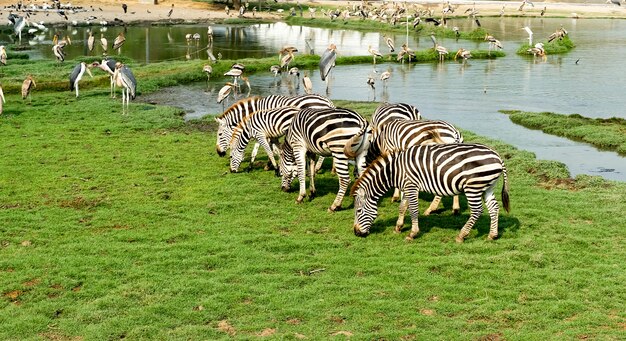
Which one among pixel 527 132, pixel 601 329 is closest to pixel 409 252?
pixel 601 329

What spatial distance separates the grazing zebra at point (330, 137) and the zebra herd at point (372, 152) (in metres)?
0.02

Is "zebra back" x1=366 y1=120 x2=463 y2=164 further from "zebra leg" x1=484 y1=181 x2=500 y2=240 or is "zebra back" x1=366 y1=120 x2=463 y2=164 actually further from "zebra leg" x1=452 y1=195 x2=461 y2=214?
"zebra leg" x1=484 y1=181 x2=500 y2=240

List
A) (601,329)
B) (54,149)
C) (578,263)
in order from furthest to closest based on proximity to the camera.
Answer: (54,149) → (578,263) → (601,329)

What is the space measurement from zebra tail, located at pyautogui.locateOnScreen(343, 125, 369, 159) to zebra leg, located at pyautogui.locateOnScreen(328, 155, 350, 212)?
184 millimetres

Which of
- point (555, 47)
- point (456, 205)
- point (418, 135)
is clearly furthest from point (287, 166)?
point (555, 47)

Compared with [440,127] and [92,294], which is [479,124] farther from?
[92,294]

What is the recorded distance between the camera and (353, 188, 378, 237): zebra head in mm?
11820

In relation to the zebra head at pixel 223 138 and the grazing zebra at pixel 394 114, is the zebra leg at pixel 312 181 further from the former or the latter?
the zebra head at pixel 223 138

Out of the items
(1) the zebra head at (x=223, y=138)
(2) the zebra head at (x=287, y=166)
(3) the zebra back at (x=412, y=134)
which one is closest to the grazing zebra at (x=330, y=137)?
(2) the zebra head at (x=287, y=166)

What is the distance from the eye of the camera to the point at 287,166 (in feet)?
46.9

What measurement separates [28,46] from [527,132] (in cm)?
2951

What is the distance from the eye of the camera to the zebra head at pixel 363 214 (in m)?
11.8

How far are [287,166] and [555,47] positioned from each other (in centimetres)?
3064

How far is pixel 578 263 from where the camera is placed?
10695mm
